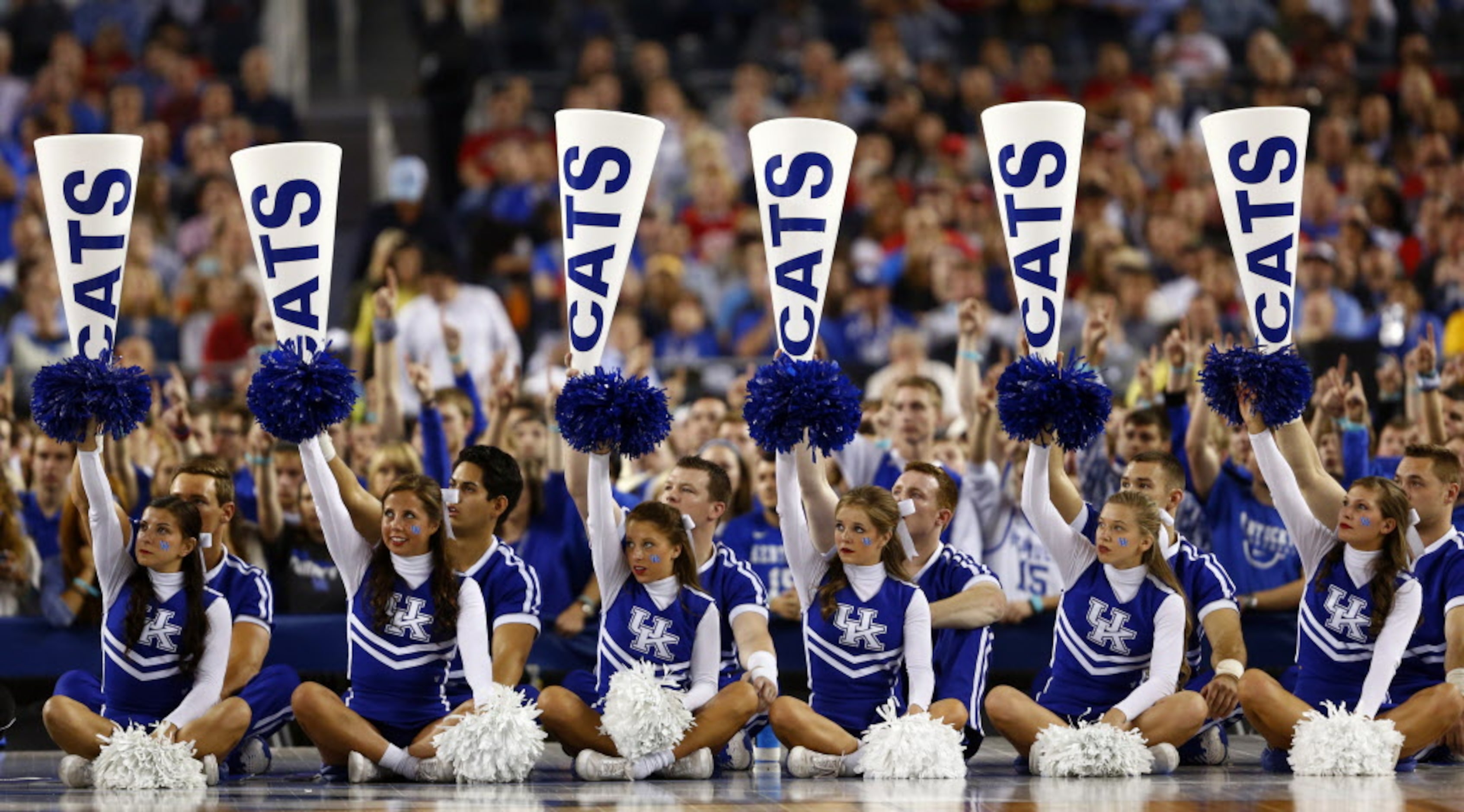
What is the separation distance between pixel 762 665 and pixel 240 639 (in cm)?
199

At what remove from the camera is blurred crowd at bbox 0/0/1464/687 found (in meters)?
9.51

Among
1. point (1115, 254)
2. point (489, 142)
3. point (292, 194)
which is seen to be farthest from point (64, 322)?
point (1115, 254)

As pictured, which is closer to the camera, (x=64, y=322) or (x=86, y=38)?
(x=64, y=322)

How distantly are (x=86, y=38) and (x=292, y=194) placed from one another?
34.7ft

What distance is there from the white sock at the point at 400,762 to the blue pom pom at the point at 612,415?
1277 mm

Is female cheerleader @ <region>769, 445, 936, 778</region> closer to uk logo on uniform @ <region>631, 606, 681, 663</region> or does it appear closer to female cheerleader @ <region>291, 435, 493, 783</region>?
uk logo on uniform @ <region>631, 606, 681, 663</region>

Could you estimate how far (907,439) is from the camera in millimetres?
9688

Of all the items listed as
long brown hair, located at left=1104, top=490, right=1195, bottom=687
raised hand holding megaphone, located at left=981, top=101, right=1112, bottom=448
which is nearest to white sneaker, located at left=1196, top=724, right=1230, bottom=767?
long brown hair, located at left=1104, top=490, right=1195, bottom=687

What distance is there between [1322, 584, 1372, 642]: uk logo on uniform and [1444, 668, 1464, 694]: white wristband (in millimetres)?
322

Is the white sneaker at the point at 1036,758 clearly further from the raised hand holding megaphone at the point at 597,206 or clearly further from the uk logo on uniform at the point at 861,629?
the raised hand holding megaphone at the point at 597,206

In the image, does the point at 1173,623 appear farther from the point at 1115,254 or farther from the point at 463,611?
the point at 1115,254

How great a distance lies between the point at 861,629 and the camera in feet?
26.0

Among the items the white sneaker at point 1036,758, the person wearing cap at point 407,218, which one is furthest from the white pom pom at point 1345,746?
the person wearing cap at point 407,218

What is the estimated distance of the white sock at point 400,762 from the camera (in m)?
7.58
